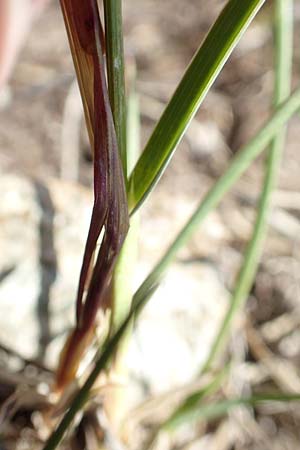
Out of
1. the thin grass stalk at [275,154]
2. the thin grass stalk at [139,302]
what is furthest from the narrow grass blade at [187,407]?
the thin grass stalk at [139,302]

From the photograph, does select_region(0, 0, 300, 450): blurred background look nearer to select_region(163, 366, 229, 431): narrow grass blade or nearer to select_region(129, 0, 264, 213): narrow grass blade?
select_region(163, 366, 229, 431): narrow grass blade

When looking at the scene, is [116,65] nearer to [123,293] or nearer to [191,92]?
[191,92]

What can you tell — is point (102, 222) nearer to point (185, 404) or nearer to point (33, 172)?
point (185, 404)

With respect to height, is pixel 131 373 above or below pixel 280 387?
above

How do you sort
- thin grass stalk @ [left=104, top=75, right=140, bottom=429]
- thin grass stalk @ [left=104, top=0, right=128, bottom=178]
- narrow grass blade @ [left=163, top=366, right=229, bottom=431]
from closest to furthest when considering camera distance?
thin grass stalk @ [left=104, top=0, right=128, bottom=178] < thin grass stalk @ [left=104, top=75, right=140, bottom=429] < narrow grass blade @ [left=163, top=366, right=229, bottom=431]

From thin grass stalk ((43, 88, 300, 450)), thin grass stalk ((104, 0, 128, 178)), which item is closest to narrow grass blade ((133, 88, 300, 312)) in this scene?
thin grass stalk ((43, 88, 300, 450))

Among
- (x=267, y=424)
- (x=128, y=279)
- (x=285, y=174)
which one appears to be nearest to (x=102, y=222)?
(x=128, y=279)
